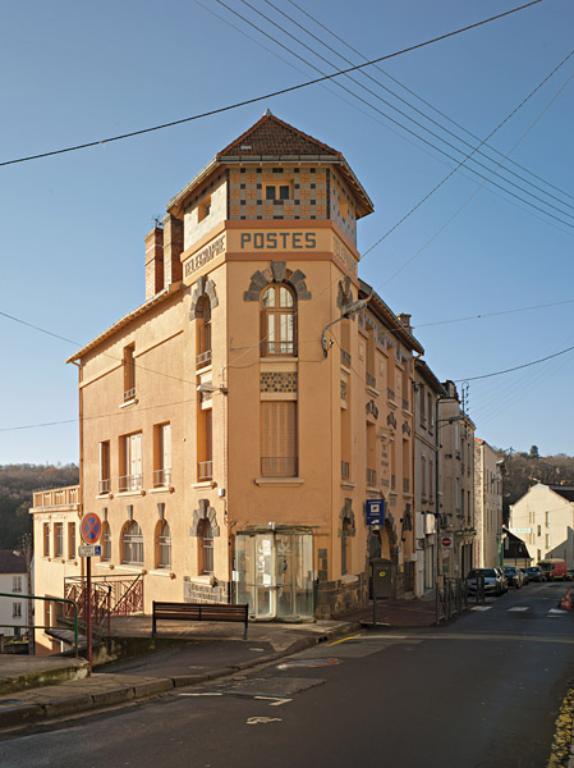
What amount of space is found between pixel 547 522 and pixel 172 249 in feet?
237

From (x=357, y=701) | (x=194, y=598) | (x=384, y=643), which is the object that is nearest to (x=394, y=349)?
(x=194, y=598)

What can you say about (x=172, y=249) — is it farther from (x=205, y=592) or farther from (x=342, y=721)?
(x=342, y=721)

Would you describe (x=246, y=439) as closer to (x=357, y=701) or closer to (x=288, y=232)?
(x=288, y=232)

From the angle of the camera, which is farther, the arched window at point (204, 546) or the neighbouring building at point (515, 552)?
the neighbouring building at point (515, 552)

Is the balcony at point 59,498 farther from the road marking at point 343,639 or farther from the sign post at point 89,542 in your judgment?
the sign post at point 89,542

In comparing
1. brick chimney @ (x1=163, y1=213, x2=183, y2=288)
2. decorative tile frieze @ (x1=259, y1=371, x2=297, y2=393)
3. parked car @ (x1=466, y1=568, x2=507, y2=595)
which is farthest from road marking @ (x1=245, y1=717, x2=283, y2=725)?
parked car @ (x1=466, y1=568, x2=507, y2=595)

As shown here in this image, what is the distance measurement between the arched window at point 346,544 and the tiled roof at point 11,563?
67.2m

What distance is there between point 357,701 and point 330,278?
50.2ft

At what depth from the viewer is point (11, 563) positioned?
87938 mm

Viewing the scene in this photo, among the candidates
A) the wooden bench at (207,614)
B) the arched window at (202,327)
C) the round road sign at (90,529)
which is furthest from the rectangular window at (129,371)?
the round road sign at (90,529)

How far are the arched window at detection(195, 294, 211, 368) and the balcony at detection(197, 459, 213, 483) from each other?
2.96 metres

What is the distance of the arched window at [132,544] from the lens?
3241 cm

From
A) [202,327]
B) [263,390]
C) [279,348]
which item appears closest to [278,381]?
[263,390]

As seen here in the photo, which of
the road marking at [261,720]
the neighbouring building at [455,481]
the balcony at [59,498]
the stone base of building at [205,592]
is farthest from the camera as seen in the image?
the neighbouring building at [455,481]
